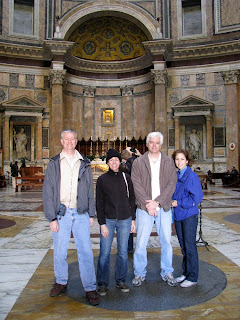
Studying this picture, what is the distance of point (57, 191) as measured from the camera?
11.1 feet

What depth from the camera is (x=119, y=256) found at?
11.8ft

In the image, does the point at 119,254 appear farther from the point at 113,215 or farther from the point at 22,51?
the point at 22,51

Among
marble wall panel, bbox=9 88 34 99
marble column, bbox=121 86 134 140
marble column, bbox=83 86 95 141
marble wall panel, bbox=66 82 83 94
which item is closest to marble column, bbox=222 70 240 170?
marble column, bbox=121 86 134 140

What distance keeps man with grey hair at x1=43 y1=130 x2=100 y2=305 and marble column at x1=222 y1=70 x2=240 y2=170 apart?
18539mm

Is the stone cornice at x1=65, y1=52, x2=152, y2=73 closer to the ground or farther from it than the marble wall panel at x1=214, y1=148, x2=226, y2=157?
farther from it

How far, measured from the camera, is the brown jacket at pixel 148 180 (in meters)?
3.67

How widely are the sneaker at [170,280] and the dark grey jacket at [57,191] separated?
3.78 feet

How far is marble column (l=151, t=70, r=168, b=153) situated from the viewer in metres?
20.7

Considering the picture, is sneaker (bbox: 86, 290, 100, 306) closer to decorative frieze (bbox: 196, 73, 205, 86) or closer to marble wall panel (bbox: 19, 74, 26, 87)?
marble wall panel (bbox: 19, 74, 26, 87)

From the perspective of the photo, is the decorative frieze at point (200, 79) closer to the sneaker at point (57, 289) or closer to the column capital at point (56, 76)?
the column capital at point (56, 76)

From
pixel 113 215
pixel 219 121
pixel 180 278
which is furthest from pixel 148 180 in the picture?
pixel 219 121

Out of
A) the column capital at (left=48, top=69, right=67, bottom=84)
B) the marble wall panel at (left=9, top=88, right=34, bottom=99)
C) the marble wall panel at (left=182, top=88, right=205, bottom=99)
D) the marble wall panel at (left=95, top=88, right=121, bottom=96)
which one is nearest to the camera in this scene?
the column capital at (left=48, top=69, right=67, bottom=84)

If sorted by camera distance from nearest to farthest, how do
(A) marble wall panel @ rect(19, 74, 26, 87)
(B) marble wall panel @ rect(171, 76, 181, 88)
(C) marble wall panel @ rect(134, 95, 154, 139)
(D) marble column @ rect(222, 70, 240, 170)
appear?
(D) marble column @ rect(222, 70, 240, 170), (A) marble wall panel @ rect(19, 74, 26, 87), (B) marble wall panel @ rect(171, 76, 181, 88), (C) marble wall panel @ rect(134, 95, 154, 139)

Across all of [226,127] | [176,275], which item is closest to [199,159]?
[226,127]
